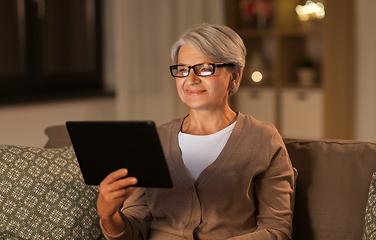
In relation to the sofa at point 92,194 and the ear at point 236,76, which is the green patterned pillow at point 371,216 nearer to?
the sofa at point 92,194

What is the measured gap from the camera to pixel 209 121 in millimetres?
1360

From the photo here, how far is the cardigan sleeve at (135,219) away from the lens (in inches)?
47.8

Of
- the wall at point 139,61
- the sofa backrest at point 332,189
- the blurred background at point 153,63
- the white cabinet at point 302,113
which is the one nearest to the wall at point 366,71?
the blurred background at point 153,63

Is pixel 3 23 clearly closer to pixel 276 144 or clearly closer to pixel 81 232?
pixel 81 232

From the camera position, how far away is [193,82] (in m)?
1.29

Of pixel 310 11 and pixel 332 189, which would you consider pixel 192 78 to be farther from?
pixel 310 11

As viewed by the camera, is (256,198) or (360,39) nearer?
(256,198)

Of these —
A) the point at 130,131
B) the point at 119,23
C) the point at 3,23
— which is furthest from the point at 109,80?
the point at 130,131

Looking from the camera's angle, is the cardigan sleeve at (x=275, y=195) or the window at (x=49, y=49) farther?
the window at (x=49, y=49)

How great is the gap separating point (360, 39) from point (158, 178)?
2891 mm

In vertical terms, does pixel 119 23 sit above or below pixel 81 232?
above

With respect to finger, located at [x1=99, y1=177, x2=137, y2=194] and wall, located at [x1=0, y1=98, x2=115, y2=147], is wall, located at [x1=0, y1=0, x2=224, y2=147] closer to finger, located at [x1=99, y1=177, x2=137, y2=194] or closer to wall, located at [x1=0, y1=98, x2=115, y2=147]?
wall, located at [x1=0, y1=98, x2=115, y2=147]

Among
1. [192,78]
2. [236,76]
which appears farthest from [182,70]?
[236,76]

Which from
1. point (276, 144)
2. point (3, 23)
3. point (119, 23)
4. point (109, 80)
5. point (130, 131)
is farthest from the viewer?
point (109, 80)
